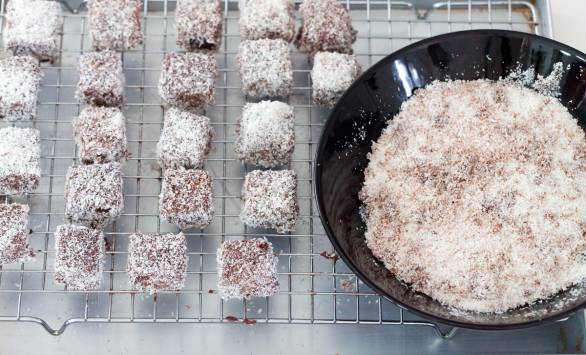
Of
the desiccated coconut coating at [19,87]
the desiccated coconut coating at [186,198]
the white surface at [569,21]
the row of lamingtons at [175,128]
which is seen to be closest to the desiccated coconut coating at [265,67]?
the row of lamingtons at [175,128]

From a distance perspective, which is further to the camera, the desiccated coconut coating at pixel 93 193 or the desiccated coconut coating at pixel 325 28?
the desiccated coconut coating at pixel 325 28

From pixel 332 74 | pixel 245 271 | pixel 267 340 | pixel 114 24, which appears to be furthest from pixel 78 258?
pixel 332 74

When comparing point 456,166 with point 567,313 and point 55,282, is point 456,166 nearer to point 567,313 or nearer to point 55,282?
point 567,313

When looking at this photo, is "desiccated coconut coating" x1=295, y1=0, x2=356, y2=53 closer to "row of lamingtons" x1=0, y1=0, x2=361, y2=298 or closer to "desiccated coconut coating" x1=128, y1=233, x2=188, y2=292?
"row of lamingtons" x1=0, y1=0, x2=361, y2=298

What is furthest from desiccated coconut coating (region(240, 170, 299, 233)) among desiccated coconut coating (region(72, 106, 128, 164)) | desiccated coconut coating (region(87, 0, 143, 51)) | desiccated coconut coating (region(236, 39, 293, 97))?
desiccated coconut coating (region(87, 0, 143, 51))

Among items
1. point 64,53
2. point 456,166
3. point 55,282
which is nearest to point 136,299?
point 55,282

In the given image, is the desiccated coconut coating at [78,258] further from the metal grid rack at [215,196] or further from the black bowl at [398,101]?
the black bowl at [398,101]
